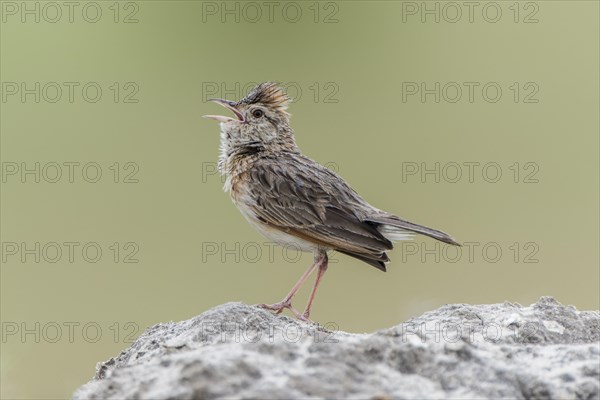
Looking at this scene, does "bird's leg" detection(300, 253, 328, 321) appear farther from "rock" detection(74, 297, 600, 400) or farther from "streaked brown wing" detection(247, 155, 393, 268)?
"rock" detection(74, 297, 600, 400)

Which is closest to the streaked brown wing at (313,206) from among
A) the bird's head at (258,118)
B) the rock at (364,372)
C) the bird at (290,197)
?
the bird at (290,197)

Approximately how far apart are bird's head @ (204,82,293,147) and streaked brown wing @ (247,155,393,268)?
1.10 feet

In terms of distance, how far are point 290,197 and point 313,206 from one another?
0.64ft

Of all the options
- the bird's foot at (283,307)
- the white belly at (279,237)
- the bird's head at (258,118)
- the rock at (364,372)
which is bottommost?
the bird's foot at (283,307)

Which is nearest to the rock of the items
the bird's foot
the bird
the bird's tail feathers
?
the bird's foot

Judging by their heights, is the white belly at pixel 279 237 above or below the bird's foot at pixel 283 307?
above

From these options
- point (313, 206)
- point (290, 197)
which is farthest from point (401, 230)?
point (290, 197)

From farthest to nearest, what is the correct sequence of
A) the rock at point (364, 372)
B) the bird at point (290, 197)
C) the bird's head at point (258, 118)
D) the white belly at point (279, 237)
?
1. the bird's head at point (258, 118)
2. the white belly at point (279, 237)
3. the bird at point (290, 197)
4. the rock at point (364, 372)

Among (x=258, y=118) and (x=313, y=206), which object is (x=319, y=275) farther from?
(x=258, y=118)

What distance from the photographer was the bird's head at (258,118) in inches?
296

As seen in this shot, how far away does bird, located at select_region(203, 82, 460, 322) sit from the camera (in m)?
6.59

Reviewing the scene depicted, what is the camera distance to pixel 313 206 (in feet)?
22.4

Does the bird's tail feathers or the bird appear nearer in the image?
the bird's tail feathers

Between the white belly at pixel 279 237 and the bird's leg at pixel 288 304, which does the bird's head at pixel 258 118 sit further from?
the bird's leg at pixel 288 304
